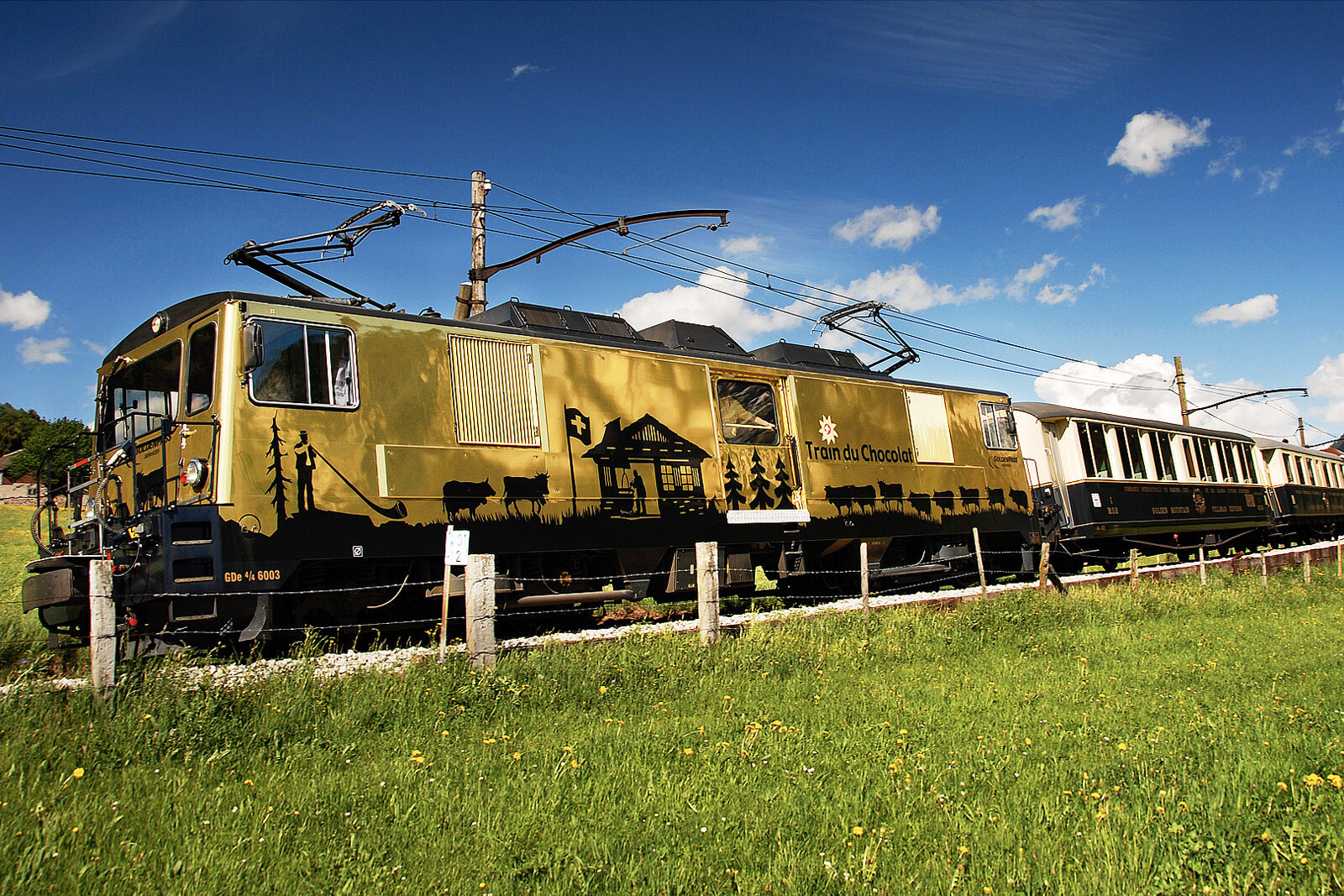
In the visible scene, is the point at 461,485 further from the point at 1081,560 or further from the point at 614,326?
the point at 1081,560

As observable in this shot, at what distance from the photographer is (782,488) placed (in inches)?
467

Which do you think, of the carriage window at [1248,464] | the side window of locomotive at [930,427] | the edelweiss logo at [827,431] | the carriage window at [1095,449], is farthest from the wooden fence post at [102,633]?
the carriage window at [1248,464]

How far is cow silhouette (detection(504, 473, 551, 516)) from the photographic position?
9.23m

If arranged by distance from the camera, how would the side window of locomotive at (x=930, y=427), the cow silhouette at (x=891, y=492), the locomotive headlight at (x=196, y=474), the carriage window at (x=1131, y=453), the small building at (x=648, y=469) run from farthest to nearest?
1. the carriage window at (x=1131, y=453)
2. the side window of locomotive at (x=930, y=427)
3. the cow silhouette at (x=891, y=492)
4. the small building at (x=648, y=469)
5. the locomotive headlight at (x=196, y=474)

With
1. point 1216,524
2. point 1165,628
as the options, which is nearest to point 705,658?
point 1165,628

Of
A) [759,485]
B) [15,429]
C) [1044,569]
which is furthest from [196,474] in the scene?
[15,429]

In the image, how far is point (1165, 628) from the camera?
1097 cm

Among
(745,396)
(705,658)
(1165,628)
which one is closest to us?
(705,658)

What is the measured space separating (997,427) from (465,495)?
34.6ft

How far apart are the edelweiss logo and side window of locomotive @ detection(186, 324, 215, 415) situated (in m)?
7.78

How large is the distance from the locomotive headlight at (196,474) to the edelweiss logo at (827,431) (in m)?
7.89

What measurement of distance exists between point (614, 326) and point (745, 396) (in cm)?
201

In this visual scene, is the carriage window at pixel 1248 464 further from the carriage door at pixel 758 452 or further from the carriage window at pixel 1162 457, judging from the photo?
the carriage door at pixel 758 452

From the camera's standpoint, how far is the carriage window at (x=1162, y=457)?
69.1 ft
